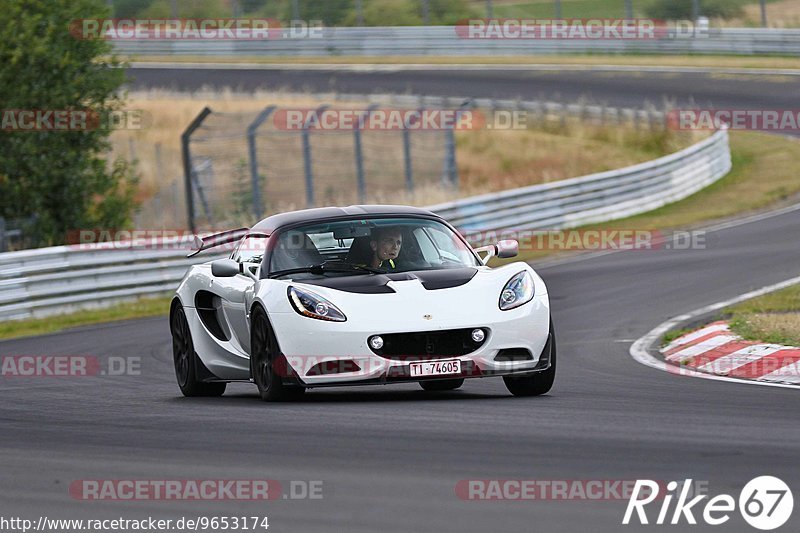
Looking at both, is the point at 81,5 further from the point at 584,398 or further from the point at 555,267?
the point at 584,398

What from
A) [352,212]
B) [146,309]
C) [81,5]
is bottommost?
[146,309]

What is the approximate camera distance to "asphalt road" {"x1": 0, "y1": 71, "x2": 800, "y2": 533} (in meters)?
5.75

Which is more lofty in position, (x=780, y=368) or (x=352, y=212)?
(x=352, y=212)

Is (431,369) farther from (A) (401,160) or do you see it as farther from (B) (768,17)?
(B) (768,17)

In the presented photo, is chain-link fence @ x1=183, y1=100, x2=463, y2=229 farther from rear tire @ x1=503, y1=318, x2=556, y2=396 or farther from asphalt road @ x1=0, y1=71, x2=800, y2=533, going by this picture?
rear tire @ x1=503, y1=318, x2=556, y2=396

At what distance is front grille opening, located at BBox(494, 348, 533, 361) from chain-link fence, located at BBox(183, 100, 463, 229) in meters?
13.1

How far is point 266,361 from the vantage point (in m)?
9.38

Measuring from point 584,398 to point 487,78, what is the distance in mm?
36407

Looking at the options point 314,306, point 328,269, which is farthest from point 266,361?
point 328,269

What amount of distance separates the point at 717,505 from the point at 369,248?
468cm

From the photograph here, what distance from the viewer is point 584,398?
9.10m

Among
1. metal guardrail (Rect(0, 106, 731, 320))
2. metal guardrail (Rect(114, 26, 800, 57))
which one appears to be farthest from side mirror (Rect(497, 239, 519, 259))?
metal guardrail (Rect(114, 26, 800, 57))

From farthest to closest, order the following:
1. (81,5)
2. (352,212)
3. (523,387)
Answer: (81,5) < (352,212) < (523,387)

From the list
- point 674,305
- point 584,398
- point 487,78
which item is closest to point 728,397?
point 584,398
